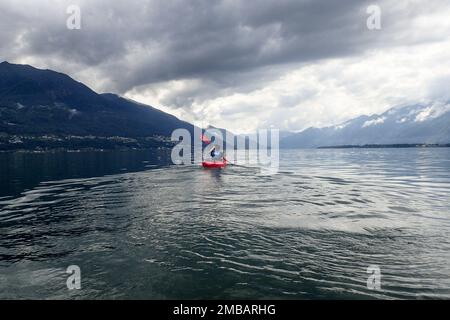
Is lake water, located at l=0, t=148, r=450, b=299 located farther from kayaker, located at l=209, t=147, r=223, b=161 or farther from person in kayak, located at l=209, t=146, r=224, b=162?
kayaker, located at l=209, t=147, r=223, b=161

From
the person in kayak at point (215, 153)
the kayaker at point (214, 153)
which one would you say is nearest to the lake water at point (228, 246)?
the person in kayak at point (215, 153)

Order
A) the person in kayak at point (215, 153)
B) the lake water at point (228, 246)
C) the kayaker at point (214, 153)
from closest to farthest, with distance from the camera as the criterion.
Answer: the lake water at point (228, 246) → the person in kayak at point (215, 153) → the kayaker at point (214, 153)

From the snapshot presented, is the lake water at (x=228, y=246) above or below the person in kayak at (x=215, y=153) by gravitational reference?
below

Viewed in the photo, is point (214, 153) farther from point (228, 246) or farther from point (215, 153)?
point (228, 246)

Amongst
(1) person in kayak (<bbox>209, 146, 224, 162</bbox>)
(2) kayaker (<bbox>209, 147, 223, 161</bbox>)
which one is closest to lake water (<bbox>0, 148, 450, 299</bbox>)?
(1) person in kayak (<bbox>209, 146, 224, 162</bbox>)

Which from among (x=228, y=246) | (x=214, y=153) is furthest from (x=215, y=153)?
(x=228, y=246)

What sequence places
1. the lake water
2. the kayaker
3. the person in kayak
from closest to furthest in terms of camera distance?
the lake water < the person in kayak < the kayaker

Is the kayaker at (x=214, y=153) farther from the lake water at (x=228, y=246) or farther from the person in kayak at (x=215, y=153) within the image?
the lake water at (x=228, y=246)

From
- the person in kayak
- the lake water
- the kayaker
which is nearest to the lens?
the lake water

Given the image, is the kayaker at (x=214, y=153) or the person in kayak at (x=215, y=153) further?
the kayaker at (x=214, y=153)

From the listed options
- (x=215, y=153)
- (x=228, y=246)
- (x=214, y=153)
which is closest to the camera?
(x=228, y=246)

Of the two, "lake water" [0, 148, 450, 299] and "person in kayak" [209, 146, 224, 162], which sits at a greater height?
"person in kayak" [209, 146, 224, 162]
